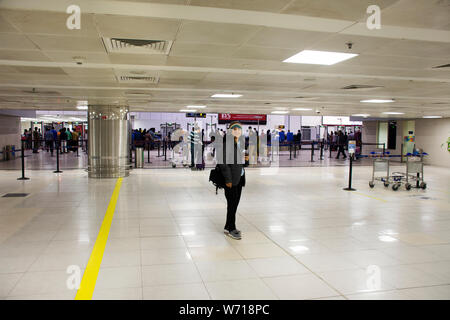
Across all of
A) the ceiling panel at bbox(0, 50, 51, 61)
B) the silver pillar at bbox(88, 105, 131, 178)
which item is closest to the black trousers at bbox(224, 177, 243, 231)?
the ceiling panel at bbox(0, 50, 51, 61)

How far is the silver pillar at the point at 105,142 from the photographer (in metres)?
12.1

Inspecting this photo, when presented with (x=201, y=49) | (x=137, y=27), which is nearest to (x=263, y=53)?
(x=201, y=49)

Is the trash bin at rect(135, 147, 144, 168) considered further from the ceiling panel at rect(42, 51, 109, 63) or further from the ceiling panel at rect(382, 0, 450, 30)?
the ceiling panel at rect(382, 0, 450, 30)

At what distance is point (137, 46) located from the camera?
5238 millimetres

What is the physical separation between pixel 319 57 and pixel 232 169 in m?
2.39

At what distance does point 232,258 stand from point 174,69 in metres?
3.98

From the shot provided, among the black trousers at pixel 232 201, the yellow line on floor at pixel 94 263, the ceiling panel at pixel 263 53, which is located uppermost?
the ceiling panel at pixel 263 53

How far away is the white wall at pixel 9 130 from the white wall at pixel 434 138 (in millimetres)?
23805

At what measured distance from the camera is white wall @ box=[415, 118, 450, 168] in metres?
19.3

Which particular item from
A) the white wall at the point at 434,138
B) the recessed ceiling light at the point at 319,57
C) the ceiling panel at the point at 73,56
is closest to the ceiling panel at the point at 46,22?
the ceiling panel at the point at 73,56

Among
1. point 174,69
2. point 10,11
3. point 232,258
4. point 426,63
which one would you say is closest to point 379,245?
point 232,258

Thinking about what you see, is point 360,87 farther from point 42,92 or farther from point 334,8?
point 42,92

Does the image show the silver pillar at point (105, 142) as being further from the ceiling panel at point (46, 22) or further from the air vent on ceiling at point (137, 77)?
the ceiling panel at point (46, 22)

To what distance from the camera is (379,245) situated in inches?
198
